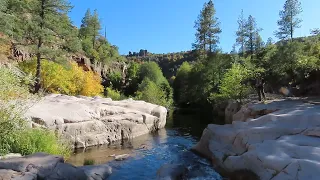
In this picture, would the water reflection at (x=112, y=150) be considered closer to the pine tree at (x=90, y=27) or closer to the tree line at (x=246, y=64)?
the tree line at (x=246, y=64)

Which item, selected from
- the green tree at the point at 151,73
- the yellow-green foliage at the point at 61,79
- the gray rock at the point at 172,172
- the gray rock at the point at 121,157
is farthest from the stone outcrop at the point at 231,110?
the green tree at the point at 151,73

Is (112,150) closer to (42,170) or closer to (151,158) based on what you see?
(151,158)

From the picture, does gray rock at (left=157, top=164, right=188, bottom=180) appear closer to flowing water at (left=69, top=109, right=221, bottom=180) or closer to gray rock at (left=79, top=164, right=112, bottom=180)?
flowing water at (left=69, top=109, right=221, bottom=180)

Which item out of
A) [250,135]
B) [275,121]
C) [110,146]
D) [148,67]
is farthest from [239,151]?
[148,67]

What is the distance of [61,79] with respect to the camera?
35062 millimetres

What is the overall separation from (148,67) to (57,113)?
53.2 m

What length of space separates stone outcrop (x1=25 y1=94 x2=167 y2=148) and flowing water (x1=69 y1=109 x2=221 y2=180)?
4.03ft

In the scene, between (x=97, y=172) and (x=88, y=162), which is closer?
(x=97, y=172)

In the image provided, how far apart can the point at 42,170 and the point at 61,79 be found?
2607 centimetres

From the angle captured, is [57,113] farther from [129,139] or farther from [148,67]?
[148,67]

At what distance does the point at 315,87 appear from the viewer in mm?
29422

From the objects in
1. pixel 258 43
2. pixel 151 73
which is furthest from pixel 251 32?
Result: pixel 151 73

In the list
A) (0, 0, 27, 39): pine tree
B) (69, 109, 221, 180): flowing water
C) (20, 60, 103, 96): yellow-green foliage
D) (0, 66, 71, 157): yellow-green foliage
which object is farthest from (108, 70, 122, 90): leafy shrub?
(0, 66, 71, 157): yellow-green foliage

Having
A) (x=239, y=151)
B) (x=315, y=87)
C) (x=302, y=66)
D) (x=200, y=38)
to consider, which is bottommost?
(x=239, y=151)
